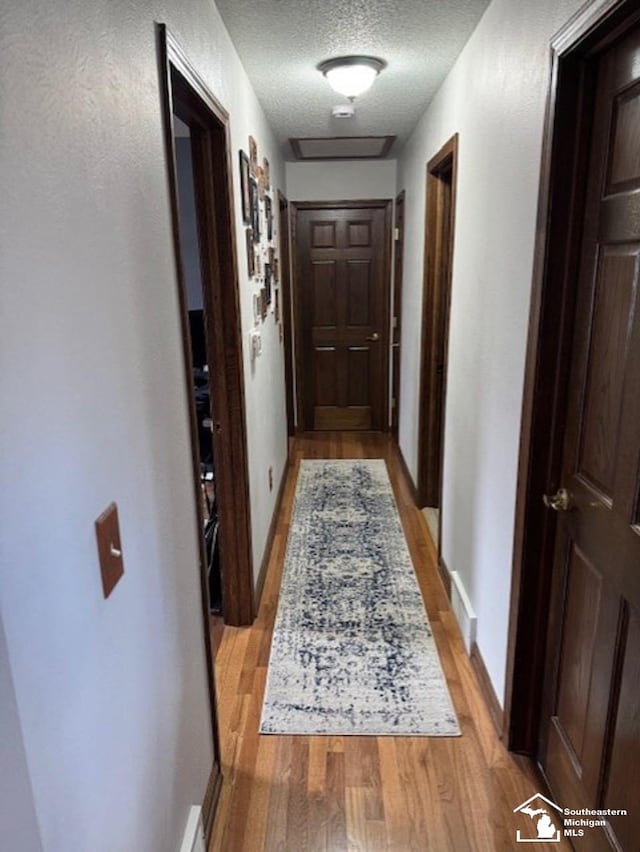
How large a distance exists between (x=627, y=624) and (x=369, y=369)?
13.3ft

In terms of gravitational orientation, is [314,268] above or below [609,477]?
above

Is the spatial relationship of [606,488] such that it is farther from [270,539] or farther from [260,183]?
[260,183]

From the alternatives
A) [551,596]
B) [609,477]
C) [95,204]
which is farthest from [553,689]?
→ [95,204]

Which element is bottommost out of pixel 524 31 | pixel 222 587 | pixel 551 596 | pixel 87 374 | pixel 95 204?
pixel 222 587

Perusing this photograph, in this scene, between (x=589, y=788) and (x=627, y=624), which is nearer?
(x=627, y=624)

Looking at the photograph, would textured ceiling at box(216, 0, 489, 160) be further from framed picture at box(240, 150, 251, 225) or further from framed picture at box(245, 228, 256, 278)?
framed picture at box(245, 228, 256, 278)

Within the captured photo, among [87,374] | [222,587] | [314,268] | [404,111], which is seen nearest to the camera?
[87,374]

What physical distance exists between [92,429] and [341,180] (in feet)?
14.4

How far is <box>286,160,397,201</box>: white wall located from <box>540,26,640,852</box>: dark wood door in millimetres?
3624

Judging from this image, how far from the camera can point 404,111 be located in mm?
3232

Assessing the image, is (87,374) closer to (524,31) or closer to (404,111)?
(524,31)

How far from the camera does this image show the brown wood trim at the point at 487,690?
1921 millimetres

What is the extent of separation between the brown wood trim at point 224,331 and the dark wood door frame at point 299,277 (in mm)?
2767

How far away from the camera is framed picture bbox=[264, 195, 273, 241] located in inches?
130
